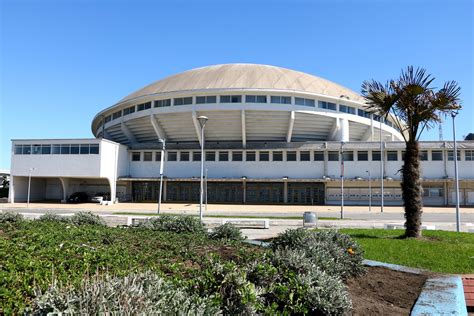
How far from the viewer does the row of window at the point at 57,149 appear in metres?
43.1

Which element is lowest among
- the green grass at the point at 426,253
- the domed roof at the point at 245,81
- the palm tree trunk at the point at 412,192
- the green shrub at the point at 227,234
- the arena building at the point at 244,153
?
the green grass at the point at 426,253

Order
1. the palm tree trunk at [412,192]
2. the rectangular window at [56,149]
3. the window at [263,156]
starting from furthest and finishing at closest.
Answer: the window at [263,156], the rectangular window at [56,149], the palm tree trunk at [412,192]

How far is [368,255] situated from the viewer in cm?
932

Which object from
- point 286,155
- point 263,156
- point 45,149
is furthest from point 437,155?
point 45,149

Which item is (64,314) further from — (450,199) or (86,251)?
(450,199)

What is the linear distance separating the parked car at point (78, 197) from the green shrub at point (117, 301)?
4568cm

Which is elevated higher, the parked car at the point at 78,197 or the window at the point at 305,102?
the window at the point at 305,102

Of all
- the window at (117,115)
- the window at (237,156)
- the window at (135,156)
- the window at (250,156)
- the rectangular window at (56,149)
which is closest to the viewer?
the rectangular window at (56,149)

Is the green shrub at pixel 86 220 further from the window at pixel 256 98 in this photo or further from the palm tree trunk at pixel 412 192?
the window at pixel 256 98

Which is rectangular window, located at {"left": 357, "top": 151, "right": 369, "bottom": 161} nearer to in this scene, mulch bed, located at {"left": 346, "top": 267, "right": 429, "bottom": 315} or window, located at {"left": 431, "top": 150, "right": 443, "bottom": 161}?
window, located at {"left": 431, "top": 150, "right": 443, "bottom": 161}

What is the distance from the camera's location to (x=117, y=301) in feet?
9.76

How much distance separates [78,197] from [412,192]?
41257mm

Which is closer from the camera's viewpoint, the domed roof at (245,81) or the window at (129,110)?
the domed roof at (245,81)

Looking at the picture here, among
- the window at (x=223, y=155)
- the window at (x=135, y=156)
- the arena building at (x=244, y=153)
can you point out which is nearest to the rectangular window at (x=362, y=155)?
the arena building at (x=244, y=153)
